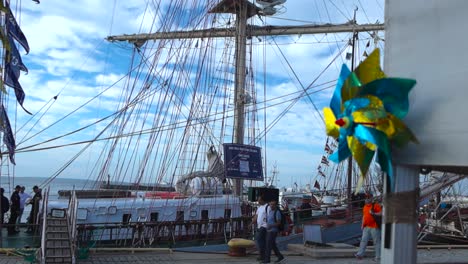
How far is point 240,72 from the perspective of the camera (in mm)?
22719

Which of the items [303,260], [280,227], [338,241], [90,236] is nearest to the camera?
[280,227]

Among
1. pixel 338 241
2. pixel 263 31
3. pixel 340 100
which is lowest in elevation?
pixel 338 241

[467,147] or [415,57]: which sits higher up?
[415,57]

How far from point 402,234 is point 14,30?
12.9 metres

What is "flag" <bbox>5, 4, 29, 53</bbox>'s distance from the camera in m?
13.6

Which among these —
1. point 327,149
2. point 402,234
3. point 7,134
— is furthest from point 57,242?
point 327,149

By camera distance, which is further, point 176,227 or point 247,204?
point 247,204

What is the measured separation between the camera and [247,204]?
65.0ft

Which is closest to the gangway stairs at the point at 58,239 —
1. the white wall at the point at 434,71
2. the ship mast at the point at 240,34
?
the ship mast at the point at 240,34

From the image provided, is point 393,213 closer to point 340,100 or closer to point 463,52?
point 340,100

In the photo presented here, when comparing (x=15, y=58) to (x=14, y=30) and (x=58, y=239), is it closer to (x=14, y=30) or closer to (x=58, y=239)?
(x=14, y=30)

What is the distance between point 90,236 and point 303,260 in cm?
597

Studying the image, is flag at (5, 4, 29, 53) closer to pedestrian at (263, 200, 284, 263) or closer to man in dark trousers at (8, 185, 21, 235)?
man in dark trousers at (8, 185, 21, 235)

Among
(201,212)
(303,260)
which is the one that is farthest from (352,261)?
(201,212)
